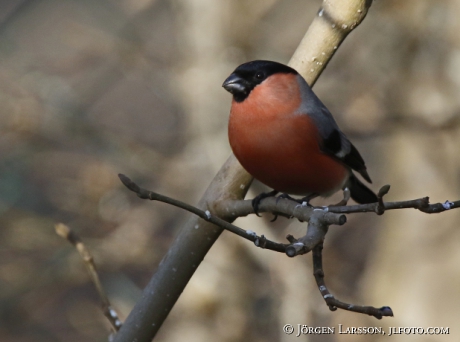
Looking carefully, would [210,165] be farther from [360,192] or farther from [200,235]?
[200,235]

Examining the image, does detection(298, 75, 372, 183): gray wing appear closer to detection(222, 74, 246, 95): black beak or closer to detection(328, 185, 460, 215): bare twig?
detection(222, 74, 246, 95): black beak

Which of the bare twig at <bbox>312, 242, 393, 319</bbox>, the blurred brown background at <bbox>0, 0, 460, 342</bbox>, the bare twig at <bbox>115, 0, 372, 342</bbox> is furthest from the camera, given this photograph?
the blurred brown background at <bbox>0, 0, 460, 342</bbox>

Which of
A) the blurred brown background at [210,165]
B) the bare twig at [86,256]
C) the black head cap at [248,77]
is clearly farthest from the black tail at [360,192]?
the bare twig at [86,256]

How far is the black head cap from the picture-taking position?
2895mm

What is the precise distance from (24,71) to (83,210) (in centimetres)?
151

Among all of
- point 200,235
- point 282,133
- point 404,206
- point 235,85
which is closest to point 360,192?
point 282,133

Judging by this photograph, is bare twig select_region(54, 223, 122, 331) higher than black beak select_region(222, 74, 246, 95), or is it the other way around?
black beak select_region(222, 74, 246, 95)

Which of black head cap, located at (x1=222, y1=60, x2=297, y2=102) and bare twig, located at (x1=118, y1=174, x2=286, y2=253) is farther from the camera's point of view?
black head cap, located at (x1=222, y1=60, x2=297, y2=102)

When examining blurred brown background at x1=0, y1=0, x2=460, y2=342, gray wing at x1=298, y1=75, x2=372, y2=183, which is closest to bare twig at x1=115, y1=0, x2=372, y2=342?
gray wing at x1=298, y1=75, x2=372, y2=183

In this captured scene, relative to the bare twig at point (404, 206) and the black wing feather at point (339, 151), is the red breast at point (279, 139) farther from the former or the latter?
the bare twig at point (404, 206)

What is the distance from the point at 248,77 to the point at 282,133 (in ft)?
1.32

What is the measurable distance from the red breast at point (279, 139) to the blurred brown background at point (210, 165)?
5.06ft

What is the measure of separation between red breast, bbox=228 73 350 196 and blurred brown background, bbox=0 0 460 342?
60.7 inches

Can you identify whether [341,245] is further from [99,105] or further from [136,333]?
[136,333]
